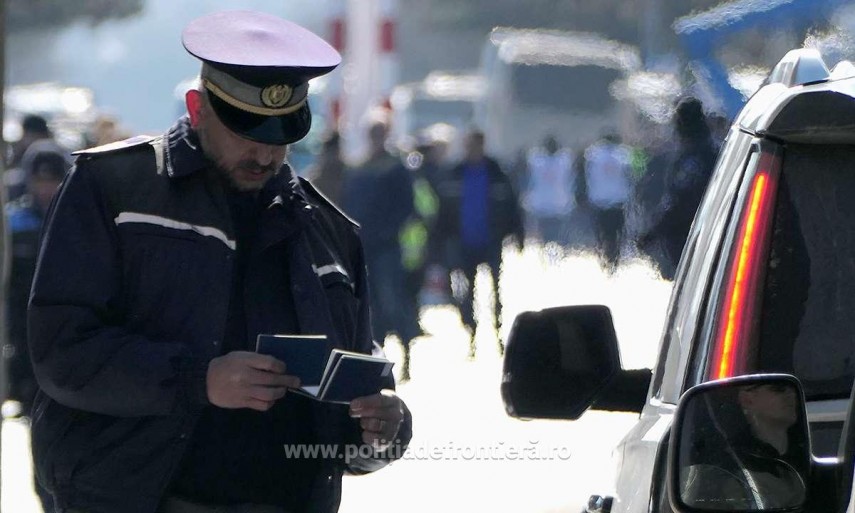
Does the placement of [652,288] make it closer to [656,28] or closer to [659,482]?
[656,28]

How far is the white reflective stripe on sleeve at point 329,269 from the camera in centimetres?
371

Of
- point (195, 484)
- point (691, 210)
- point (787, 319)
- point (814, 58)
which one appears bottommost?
point (691, 210)

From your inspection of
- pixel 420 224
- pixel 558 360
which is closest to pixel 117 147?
pixel 558 360

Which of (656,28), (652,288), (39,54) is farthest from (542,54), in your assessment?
(652,288)

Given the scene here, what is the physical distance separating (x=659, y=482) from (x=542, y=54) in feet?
84.7

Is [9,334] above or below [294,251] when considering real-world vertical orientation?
below

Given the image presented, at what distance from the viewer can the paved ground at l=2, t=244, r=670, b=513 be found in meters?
8.63

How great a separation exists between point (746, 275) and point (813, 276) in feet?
0.31

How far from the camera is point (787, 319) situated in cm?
259

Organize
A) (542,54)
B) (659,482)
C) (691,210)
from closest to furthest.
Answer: (659,482)
(691,210)
(542,54)

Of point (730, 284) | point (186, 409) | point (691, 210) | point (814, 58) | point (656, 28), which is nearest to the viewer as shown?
point (730, 284)

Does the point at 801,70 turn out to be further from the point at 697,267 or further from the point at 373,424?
the point at 373,424

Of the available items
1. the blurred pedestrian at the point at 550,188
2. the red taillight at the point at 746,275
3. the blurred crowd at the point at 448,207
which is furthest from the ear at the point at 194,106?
the blurred pedestrian at the point at 550,188

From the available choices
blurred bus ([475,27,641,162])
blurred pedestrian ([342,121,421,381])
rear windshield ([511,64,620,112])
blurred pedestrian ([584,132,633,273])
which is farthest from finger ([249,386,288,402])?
rear windshield ([511,64,620,112])
